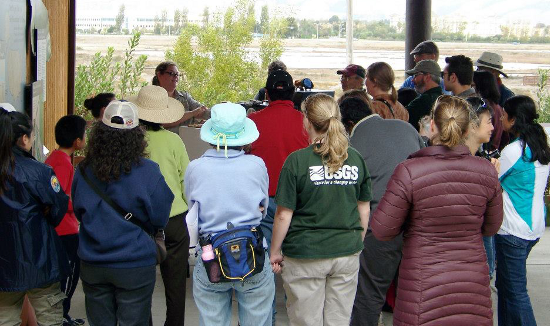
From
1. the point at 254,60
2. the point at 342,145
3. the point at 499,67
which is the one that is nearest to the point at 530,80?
the point at 254,60

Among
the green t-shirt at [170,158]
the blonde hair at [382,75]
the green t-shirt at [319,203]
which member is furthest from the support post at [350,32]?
the green t-shirt at [319,203]

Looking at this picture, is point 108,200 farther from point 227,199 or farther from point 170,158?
point 170,158

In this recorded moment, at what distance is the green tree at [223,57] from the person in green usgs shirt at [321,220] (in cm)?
700

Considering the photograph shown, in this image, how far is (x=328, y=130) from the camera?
3.73 meters

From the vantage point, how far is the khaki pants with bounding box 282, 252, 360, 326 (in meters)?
3.79

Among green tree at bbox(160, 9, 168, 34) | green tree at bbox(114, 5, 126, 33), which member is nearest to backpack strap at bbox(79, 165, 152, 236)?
green tree at bbox(114, 5, 126, 33)

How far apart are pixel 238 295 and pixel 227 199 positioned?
50 cm

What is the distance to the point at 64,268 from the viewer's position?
390 centimetres

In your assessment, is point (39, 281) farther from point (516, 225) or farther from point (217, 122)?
point (516, 225)

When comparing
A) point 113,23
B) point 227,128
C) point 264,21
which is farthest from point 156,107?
Result: point 113,23

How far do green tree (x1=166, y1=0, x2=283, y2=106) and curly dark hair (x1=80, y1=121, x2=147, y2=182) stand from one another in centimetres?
707

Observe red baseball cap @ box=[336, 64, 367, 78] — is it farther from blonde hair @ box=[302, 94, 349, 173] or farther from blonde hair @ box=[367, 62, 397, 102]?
blonde hair @ box=[302, 94, 349, 173]

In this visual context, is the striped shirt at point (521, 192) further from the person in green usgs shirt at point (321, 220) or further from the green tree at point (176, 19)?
the green tree at point (176, 19)

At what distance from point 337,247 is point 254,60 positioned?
818cm
